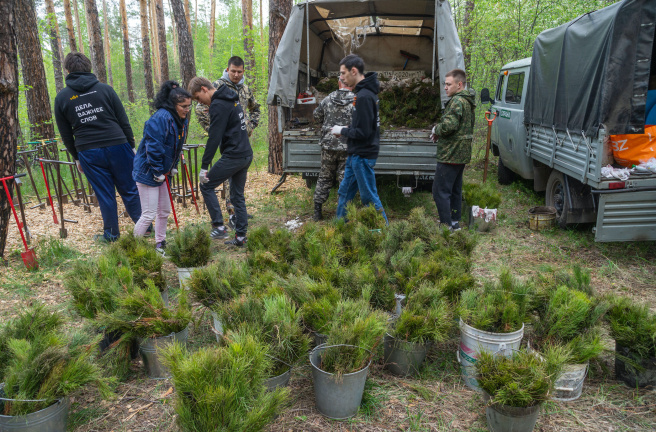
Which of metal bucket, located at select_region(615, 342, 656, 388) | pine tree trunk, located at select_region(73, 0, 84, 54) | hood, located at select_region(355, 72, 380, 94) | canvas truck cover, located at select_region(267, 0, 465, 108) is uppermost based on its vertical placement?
pine tree trunk, located at select_region(73, 0, 84, 54)

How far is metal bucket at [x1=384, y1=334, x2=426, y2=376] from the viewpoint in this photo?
2.50 metres

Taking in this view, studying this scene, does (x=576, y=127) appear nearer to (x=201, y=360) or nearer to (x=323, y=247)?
(x=323, y=247)

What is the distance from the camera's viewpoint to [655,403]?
239 cm

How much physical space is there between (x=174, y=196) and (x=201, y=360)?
5542 millimetres

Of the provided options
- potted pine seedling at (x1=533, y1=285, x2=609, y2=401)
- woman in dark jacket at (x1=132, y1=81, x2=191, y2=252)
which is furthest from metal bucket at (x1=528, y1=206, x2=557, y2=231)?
woman in dark jacket at (x1=132, y1=81, x2=191, y2=252)

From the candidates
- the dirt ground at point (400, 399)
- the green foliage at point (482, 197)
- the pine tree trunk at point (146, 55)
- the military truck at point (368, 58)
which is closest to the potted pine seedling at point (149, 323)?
the dirt ground at point (400, 399)

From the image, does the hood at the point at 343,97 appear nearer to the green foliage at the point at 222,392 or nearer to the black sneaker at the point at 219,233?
the black sneaker at the point at 219,233

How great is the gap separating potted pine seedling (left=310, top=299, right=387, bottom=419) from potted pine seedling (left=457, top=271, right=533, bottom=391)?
545 mm

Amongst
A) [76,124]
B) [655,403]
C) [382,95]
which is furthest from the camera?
[382,95]

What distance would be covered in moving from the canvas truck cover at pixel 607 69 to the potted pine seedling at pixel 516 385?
3218mm

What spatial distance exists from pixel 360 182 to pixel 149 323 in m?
3.09

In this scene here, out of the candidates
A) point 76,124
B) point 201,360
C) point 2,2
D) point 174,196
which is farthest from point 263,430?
point 174,196

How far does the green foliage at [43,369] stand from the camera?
193 cm

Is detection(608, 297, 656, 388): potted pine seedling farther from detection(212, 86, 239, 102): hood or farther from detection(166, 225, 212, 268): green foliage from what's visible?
detection(212, 86, 239, 102): hood
